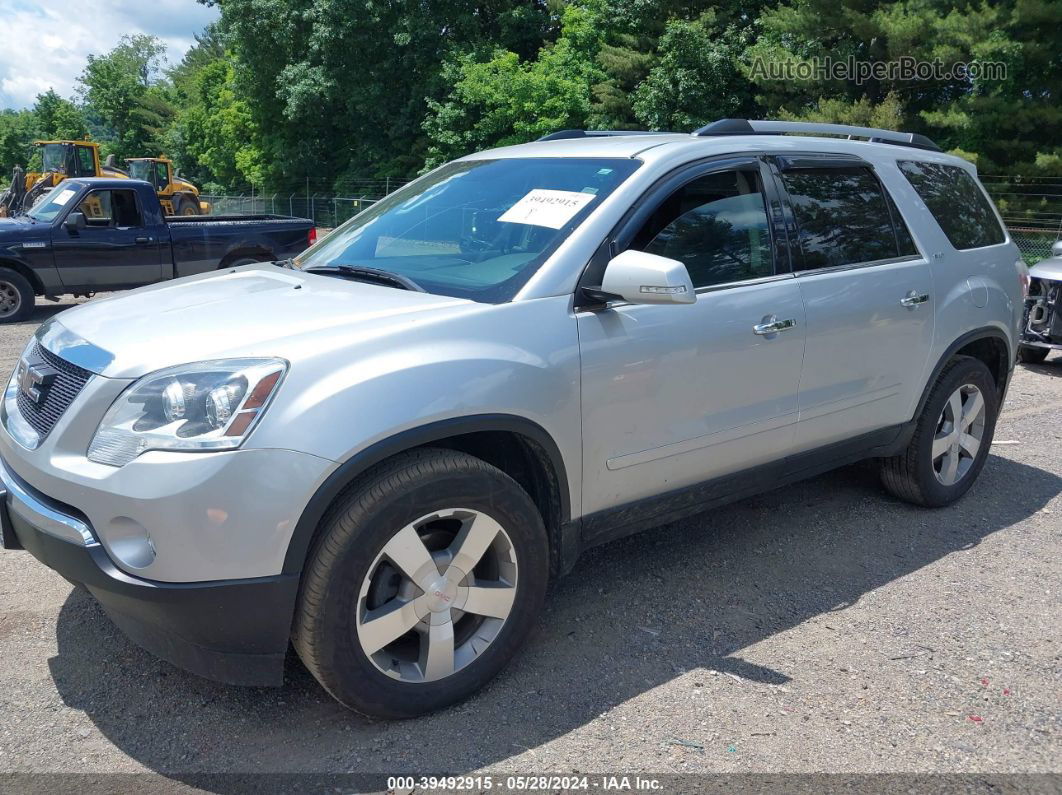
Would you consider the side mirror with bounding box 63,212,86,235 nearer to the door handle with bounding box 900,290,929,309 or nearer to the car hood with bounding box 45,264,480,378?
the car hood with bounding box 45,264,480,378

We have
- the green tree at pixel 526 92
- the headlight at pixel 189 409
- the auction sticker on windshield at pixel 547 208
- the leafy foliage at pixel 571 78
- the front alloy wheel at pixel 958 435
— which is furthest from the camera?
the green tree at pixel 526 92

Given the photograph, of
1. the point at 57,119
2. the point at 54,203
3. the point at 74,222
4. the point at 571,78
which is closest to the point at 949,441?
the point at 74,222

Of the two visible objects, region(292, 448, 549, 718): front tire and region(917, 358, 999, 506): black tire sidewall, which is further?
region(917, 358, 999, 506): black tire sidewall

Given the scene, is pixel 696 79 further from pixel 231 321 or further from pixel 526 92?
pixel 231 321

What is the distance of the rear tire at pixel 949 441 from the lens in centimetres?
477

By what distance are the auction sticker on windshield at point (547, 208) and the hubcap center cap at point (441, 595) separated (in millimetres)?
1340

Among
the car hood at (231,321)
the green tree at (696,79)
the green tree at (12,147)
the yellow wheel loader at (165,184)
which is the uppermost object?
the green tree at (12,147)

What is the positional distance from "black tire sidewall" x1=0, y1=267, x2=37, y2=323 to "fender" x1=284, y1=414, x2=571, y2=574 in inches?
408

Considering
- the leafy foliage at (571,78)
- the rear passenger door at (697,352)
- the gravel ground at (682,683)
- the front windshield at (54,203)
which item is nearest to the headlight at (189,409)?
the gravel ground at (682,683)

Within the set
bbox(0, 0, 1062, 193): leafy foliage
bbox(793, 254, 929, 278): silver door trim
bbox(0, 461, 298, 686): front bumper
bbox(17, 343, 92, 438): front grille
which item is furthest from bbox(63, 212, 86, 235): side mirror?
bbox(0, 0, 1062, 193): leafy foliage

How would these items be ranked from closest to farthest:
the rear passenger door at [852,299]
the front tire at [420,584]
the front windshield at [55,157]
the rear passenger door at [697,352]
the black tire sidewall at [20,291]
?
the front tire at [420,584]
the rear passenger door at [697,352]
the rear passenger door at [852,299]
the black tire sidewall at [20,291]
the front windshield at [55,157]

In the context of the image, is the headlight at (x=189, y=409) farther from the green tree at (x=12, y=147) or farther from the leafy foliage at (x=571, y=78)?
the green tree at (x=12, y=147)

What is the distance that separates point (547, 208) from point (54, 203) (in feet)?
34.6

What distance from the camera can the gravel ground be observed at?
285 cm
